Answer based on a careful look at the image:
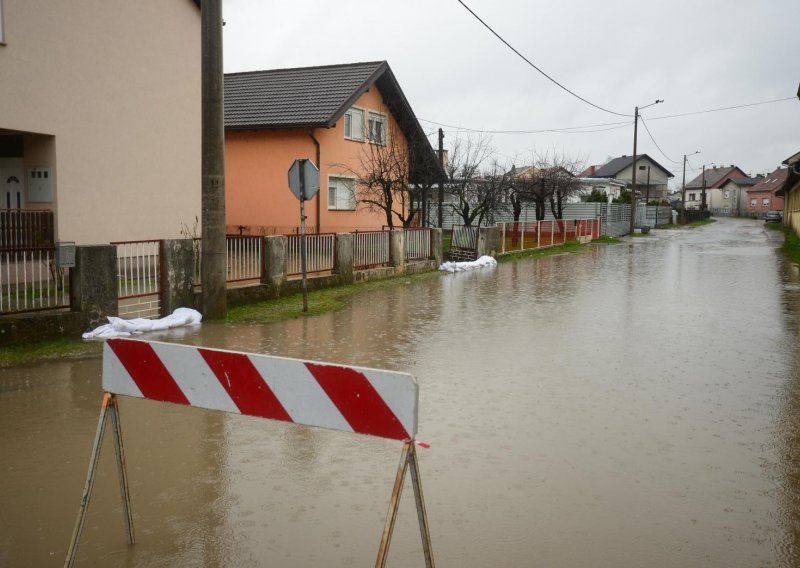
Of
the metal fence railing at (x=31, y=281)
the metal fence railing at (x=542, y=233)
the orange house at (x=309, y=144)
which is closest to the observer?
the metal fence railing at (x=31, y=281)

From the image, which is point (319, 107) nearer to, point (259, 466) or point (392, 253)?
point (392, 253)

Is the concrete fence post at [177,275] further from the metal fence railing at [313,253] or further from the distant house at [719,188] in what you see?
the distant house at [719,188]

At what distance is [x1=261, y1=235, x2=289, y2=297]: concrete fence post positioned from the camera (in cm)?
1387

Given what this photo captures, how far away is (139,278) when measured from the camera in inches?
428

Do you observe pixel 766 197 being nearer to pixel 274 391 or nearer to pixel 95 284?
pixel 95 284

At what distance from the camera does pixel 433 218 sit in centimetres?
3562

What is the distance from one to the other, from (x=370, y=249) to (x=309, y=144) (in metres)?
8.28

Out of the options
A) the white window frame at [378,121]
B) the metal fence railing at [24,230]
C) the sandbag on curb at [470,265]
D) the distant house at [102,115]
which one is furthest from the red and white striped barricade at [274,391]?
the white window frame at [378,121]

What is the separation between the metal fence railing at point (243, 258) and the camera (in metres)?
13.0

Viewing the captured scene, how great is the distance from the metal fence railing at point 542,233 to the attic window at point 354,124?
615 centimetres

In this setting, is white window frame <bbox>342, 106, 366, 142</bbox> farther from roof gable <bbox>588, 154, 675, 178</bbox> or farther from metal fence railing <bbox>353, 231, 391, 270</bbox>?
roof gable <bbox>588, 154, 675, 178</bbox>

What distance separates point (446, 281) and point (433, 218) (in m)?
17.1

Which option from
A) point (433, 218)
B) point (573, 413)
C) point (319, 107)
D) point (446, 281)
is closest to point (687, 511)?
point (573, 413)

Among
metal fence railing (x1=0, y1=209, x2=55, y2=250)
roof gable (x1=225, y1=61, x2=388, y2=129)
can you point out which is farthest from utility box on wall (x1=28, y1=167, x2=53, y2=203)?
roof gable (x1=225, y1=61, x2=388, y2=129)
